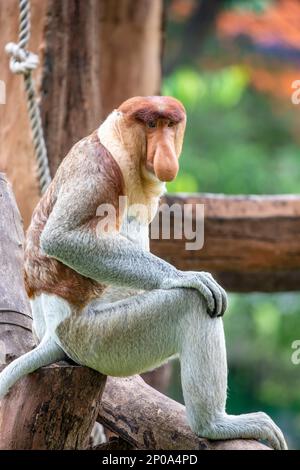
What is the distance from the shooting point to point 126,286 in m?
2.57

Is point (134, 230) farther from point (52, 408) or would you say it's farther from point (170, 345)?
point (52, 408)

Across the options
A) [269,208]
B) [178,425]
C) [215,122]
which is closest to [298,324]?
[215,122]

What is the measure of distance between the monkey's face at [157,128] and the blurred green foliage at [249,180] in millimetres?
6542

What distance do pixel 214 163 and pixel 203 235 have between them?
5.52m

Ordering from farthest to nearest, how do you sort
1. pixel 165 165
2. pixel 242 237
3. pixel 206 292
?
pixel 242 237 < pixel 206 292 < pixel 165 165

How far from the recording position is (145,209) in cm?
271

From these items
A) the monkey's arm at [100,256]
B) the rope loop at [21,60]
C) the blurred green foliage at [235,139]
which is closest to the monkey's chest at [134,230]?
the monkey's arm at [100,256]

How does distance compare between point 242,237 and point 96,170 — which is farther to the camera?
point 242,237

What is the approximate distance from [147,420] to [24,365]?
1.47 ft

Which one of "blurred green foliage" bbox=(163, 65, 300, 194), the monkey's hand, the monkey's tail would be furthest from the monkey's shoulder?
"blurred green foliage" bbox=(163, 65, 300, 194)

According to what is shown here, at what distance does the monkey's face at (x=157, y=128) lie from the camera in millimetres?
2422

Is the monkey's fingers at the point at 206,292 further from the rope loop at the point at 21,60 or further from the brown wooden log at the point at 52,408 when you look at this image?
the rope loop at the point at 21,60

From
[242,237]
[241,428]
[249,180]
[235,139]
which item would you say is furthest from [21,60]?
[235,139]

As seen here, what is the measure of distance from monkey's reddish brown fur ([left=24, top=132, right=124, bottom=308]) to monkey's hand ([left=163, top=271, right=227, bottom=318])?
27 centimetres
